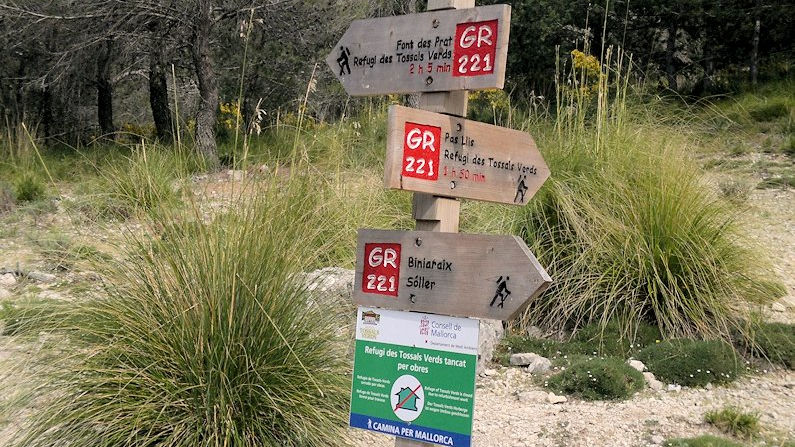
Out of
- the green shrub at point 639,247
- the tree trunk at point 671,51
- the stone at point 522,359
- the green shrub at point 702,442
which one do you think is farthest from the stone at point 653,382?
the tree trunk at point 671,51

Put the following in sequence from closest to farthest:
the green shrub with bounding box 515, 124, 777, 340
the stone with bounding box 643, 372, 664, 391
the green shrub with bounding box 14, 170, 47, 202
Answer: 1. the stone with bounding box 643, 372, 664, 391
2. the green shrub with bounding box 515, 124, 777, 340
3. the green shrub with bounding box 14, 170, 47, 202

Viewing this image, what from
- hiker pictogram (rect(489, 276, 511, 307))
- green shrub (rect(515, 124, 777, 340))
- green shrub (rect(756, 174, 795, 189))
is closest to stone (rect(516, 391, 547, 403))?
green shrub (rect(515, 124, 777, 340))

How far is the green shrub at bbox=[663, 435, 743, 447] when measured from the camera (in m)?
3.74

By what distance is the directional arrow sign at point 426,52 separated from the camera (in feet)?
9.23

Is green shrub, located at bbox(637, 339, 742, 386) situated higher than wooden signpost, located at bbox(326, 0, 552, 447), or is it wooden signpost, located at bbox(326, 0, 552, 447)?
wooden signpost, located at bbox(326, 0, 552, 447)

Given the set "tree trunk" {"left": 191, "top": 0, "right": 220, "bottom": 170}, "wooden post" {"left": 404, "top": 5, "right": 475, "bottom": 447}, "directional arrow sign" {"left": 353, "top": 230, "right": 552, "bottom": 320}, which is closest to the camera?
"directional arrow sign" {"left": 353, "top": 230, "right": 552, "bottom": 320}

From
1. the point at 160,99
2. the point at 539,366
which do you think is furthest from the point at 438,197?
the point at 160,99

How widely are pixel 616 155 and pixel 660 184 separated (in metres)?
0.50

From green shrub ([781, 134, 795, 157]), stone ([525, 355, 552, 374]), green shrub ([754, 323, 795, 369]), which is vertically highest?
green shrub ([781, 134, 795, 157])

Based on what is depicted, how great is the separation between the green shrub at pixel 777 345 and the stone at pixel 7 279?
5254mm

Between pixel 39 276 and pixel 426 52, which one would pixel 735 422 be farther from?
pixel 39 276

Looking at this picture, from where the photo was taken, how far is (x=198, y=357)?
338 centimetres

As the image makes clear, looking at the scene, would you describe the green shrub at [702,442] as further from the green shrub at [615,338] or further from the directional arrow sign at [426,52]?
the directional arrow sign at [426,52]

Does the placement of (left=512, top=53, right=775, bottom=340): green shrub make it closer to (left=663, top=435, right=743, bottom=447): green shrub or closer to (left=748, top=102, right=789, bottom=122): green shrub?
(left=663, top=435, right=743, bottom=447): green shrub
